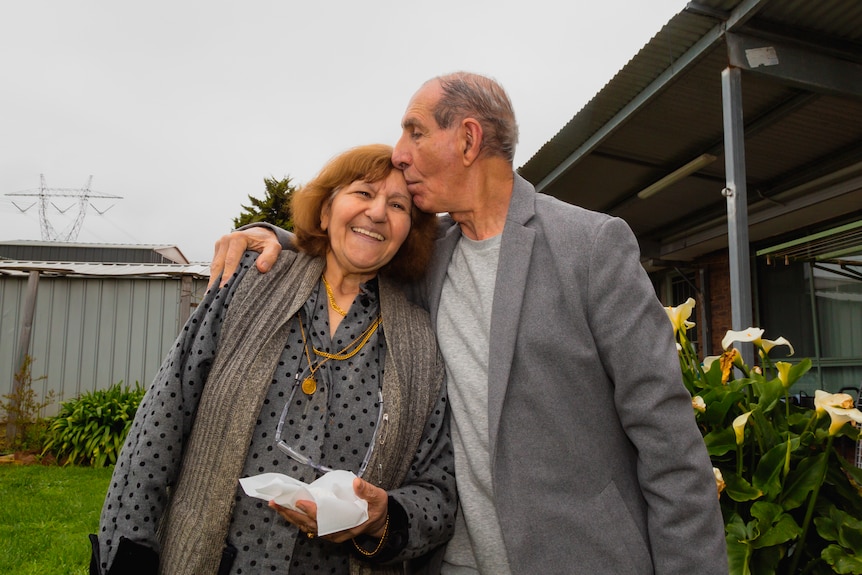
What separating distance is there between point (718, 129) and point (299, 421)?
19.5ft

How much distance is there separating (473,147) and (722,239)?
321 inches

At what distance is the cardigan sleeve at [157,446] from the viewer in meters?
1.57

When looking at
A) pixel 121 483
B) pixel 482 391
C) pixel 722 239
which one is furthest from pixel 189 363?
pixel 722 239

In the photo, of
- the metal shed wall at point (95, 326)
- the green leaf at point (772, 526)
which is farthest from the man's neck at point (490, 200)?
the metal shed wall at point (95, 326)

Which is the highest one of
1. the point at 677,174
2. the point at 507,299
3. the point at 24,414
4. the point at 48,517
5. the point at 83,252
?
the point at 83,252

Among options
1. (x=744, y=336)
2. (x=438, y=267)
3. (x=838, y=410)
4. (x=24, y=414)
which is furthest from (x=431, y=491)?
(x=24, y=414)

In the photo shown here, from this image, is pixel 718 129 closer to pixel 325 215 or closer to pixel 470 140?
pixel 470 140

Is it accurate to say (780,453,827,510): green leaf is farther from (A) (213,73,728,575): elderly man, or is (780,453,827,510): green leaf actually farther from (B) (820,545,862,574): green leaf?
(A) (213,73,728,575): elderly man

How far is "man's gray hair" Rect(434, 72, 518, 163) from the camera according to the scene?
6.51 ft

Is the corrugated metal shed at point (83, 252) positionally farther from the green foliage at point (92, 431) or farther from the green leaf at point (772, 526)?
the green leaf at point (772, 526)

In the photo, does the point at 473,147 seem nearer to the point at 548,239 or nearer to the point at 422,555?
the point at 548,239

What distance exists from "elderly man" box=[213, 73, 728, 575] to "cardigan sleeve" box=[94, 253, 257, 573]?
256mm

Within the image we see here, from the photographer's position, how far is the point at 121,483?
163 centimetres

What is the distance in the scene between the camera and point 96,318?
32.4 ft
